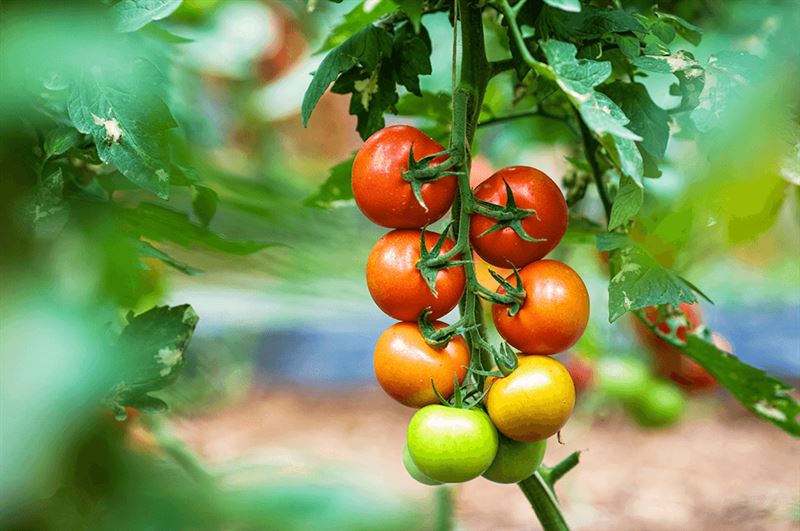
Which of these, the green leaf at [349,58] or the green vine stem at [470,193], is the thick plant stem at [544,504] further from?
the green leaf at [349,58]

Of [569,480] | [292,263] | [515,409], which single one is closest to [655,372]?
[569,480]

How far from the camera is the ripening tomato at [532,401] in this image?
47cm

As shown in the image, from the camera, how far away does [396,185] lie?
1.65 feet

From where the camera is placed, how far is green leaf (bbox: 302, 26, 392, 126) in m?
0.56

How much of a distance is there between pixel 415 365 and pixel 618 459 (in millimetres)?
1564

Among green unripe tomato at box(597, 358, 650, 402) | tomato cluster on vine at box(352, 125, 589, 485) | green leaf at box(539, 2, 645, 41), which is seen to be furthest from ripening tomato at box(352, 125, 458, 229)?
green unripe tomato at box(597, 358, 650, 402)

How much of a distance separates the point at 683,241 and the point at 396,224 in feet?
1.18

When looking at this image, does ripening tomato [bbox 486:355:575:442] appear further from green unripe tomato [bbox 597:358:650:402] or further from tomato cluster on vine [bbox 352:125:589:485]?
green unripe tomato [bbox 597:358:650:402]

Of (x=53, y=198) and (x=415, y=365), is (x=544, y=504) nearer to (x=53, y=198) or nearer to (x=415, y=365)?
(x=415, y=365)

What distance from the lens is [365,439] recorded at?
7.54 feet

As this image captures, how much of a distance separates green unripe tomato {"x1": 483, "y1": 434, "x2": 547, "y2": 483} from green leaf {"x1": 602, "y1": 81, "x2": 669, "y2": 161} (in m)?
0.21

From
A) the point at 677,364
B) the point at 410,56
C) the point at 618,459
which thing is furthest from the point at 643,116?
the point at 618,459

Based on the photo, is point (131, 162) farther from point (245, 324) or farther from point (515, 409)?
point (245, 324)

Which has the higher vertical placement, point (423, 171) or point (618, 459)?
point (423, 171)
